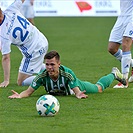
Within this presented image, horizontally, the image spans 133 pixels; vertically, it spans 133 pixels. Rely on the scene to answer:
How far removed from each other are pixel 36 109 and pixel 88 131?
1.69m

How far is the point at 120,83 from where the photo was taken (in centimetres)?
1233

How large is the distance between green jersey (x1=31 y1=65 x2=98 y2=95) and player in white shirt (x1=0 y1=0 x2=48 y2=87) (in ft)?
5.43

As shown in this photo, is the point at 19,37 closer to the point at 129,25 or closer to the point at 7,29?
the point at 7,29

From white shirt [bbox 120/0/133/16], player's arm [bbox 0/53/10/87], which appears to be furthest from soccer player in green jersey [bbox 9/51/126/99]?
white shirt [bbox 120/0/133/16]

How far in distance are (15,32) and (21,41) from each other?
0.70ft

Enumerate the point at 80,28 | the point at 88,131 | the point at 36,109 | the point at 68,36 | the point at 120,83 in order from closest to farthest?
the point at 88,131 → the point at 36,109 → the point at 120,83 → the point at 68,36 → the point at 80,28

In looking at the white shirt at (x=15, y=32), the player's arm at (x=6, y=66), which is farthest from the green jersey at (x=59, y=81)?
the white shirt at (x=15, y=32)

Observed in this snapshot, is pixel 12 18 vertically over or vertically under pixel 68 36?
over

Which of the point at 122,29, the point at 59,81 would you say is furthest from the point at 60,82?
the point at 122,29

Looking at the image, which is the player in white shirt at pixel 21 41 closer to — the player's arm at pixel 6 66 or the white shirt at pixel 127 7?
the player's arm at pixel 6 66

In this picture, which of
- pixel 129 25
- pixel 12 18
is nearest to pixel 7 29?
pixel 12 18

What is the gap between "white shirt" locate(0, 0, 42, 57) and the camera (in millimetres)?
12430

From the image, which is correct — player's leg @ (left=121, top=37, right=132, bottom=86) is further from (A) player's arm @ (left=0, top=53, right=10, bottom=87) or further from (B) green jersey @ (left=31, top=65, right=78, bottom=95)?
(A) player's arm @ (left=0, top=53, right=10, bottom=87)

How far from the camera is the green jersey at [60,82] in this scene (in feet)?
35.3
